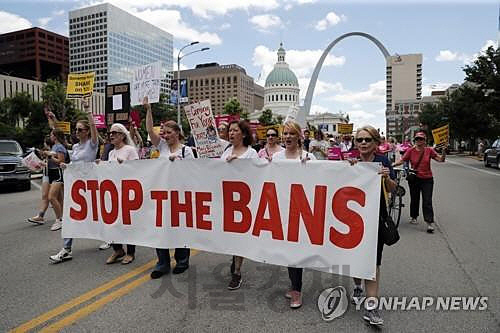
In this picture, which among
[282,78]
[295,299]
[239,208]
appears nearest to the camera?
[295,299]

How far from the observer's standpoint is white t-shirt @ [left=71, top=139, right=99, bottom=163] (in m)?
5.58

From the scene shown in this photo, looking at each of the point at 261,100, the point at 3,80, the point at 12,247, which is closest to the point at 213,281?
the point at 12,247

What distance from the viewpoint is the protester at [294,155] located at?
3898 mm

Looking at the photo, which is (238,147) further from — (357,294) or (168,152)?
(357,294)

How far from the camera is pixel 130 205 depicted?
16.6 feet

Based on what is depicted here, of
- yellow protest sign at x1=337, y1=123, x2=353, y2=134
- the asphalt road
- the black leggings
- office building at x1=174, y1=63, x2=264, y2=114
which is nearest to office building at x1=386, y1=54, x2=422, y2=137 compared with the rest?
office building at x1=174, y1=63, x2=264, y2=114

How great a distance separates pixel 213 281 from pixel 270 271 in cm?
70

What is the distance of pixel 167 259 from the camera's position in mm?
4848

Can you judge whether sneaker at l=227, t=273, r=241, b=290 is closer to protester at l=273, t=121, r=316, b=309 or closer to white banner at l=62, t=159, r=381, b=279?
white banner at l=62, t=159, r=381, b=279

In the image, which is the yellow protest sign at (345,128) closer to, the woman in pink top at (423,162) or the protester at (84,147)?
the woman in pink top at (423,162)

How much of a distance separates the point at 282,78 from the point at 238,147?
129 m

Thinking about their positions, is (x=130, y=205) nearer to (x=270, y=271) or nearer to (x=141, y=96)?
(x=270, y=271)

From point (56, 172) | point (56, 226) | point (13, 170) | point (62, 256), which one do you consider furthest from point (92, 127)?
point (13, 170)

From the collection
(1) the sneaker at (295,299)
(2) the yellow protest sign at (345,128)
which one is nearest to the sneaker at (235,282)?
(1) the sneaker at (295,299)
